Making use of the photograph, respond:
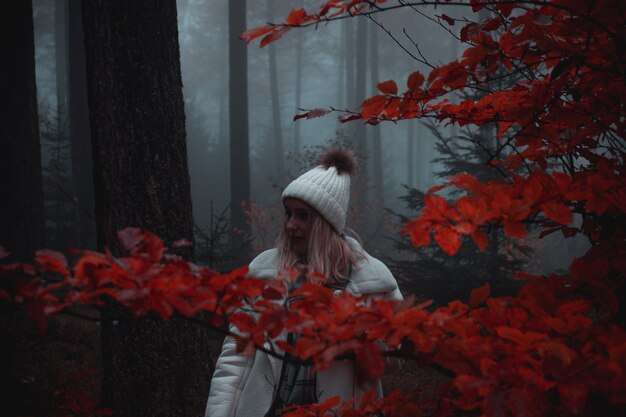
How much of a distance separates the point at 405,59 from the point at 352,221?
26533 mm

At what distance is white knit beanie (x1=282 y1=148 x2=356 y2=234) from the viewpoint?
279cm

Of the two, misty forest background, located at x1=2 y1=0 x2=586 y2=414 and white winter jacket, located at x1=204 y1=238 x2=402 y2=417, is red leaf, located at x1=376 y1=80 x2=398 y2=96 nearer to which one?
misty forest background, located at x1=2 y1=0 x2=586 y2=414

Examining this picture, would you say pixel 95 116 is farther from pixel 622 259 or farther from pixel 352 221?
pixel 352 221

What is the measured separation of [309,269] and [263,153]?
28425 millimetres

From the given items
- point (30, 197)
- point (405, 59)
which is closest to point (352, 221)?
point (30, 197)

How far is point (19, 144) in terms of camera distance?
6.46 meters

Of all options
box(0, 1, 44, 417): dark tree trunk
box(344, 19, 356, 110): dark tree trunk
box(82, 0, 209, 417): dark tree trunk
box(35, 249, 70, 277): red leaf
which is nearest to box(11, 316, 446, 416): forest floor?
box(0, 1, 44, 417): dark tree trunk

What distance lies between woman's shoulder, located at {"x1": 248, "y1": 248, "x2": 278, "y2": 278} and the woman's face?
125 mm

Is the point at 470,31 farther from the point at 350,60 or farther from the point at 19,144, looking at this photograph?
the point at 350,60

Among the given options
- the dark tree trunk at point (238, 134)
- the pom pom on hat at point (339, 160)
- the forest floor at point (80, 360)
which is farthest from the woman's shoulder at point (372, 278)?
the dark tree trunk at point (238, 134)

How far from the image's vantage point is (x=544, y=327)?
121 centimetres

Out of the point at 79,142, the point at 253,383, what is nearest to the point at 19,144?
the point at 79,142

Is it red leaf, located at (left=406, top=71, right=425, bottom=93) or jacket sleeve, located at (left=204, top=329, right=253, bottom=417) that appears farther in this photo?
jacket sleeve, located at (left=204, top=329, right=253, bottom=417)

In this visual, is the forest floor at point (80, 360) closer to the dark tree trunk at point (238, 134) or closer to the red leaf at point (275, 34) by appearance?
the red leaf at point (275, 34)
